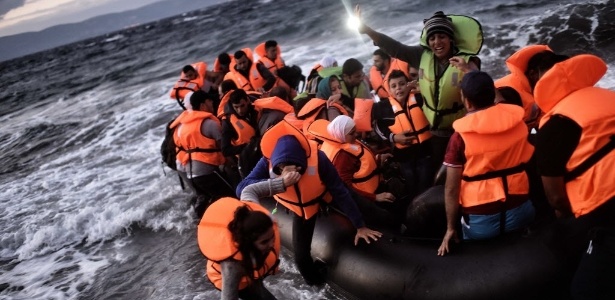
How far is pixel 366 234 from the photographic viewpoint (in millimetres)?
3123

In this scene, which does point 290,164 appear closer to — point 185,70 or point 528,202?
point 528,202

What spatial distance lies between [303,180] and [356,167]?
695mm

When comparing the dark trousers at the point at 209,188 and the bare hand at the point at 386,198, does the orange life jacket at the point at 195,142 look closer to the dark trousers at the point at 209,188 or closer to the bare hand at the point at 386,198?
the dark trousers at the point at 209,188

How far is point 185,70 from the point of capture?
711 centimetres

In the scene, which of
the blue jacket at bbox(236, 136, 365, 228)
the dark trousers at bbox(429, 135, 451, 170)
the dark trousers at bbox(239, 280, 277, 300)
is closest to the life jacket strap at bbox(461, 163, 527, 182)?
the blue jacket at bbox(236, 136, 365, 228)

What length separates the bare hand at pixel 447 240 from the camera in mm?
2650

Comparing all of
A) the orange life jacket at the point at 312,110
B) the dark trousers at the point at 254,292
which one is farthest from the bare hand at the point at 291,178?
the orange life jacket at the point at 312,110

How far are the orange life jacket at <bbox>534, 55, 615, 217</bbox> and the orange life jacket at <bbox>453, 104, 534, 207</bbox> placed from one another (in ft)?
0.91

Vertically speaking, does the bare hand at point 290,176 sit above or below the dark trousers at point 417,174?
above

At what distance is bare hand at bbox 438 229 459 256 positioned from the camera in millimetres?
2650

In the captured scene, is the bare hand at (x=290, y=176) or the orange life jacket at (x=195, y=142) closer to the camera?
the bare hand at (x=290, y=176)

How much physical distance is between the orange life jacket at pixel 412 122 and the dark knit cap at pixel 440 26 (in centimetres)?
73

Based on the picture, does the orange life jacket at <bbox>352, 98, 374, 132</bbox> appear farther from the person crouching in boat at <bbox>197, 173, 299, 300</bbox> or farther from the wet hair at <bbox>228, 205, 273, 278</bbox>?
the wet hair at <bbox>228, 205, 273, 278</bbox>

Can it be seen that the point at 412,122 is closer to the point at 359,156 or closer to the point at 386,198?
the point at 359,156
